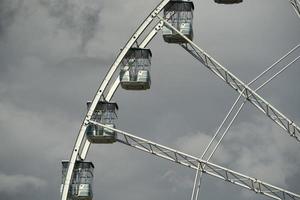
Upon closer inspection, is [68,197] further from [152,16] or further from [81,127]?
[152,16]

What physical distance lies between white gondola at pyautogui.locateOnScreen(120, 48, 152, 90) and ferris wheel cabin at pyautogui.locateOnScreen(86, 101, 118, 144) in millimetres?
1327

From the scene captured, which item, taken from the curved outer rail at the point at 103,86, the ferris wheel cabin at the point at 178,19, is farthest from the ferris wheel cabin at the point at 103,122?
the ferris wheel cabin at the point at 178,19

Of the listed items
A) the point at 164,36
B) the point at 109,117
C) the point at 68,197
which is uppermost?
the point at 164,36

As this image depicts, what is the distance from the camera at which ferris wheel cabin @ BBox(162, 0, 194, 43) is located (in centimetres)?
5434

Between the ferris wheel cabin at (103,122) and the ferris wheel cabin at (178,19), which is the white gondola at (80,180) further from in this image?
the ferris wheel cabin at (178,19)

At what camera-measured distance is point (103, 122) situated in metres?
54.3

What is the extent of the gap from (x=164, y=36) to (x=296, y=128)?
8309 mm

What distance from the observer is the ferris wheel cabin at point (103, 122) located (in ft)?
177

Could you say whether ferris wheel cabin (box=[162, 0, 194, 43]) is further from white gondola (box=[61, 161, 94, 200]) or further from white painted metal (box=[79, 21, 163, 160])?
white gondola (box=[61, 161, 94, 200])

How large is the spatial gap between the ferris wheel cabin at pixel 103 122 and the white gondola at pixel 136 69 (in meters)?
1.33

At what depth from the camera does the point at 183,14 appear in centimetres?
5509

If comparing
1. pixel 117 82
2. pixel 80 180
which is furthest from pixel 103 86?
pixel 80 180

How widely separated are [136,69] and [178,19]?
339 centimetres

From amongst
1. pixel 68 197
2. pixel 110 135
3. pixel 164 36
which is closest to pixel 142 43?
pixel 164 36
